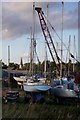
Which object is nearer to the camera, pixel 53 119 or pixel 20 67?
pixel 53 119

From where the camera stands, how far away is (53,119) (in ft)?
16.5

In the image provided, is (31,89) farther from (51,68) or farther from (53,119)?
(51,68)

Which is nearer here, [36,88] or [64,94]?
[64,94]

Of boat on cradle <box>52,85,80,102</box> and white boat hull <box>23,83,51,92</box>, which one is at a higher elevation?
white boat hull <box>23,83,51,92</box>

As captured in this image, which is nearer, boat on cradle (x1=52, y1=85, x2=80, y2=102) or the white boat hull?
A: boat on cradle (x1=52, y1=85, x2=80, y2=102)

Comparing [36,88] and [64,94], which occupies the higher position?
[36,88]

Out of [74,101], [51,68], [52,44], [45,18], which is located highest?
[45,18]

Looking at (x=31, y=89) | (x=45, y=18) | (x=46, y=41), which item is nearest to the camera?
(x=31, y=89)

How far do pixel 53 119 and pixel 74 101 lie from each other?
3124mm

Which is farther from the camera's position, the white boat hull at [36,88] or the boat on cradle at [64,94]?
the white boat hull at [36,88]

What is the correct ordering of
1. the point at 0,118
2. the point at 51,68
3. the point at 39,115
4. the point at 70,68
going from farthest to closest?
the point at 70,68 → the point at 51,68 → the point at 39,115 → the point at 0,118

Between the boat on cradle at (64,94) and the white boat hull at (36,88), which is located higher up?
the white boat hull at (36,88)

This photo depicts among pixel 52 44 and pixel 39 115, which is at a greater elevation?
pixel 52 44

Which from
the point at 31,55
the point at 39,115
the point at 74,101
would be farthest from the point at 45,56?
the point at 39,115
